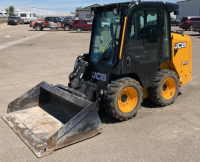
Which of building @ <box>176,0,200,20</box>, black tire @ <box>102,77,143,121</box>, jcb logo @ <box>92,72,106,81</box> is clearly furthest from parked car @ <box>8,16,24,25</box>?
black tire @ <box>102,77,143,121</box>

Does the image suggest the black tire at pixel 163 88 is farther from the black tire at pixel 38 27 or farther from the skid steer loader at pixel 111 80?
the black tire at pixel 38 27

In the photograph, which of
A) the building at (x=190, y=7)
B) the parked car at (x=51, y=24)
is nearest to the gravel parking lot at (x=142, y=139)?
the parked car at (x=51, y=24)

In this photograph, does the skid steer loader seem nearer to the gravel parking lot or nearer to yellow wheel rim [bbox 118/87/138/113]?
yellow wheel rim [bbox 118/87/138/113]

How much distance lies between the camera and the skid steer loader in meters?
4.62

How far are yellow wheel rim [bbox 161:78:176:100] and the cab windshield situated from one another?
1.58 meters

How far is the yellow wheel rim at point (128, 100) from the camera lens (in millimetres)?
5109

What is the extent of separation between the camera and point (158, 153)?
402cm

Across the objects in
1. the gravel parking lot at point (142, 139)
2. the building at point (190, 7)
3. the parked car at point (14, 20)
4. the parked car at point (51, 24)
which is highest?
the building at point (190, 7)

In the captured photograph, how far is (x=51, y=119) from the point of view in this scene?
17.1ft

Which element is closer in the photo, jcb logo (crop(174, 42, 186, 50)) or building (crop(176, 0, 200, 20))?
jcb logo (crop(174, 42, 186, 50))

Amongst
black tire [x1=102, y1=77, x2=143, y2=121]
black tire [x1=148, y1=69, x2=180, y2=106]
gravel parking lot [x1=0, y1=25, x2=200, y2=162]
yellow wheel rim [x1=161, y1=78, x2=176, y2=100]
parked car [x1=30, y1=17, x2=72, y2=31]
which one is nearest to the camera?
gravel parking lot [x1=0, y1=25, x2=200, y2=162]

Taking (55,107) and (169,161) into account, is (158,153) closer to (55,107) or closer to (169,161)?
(169,161)

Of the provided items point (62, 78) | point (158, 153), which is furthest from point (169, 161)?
point (62, 78)

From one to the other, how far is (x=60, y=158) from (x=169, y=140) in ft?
6.25
